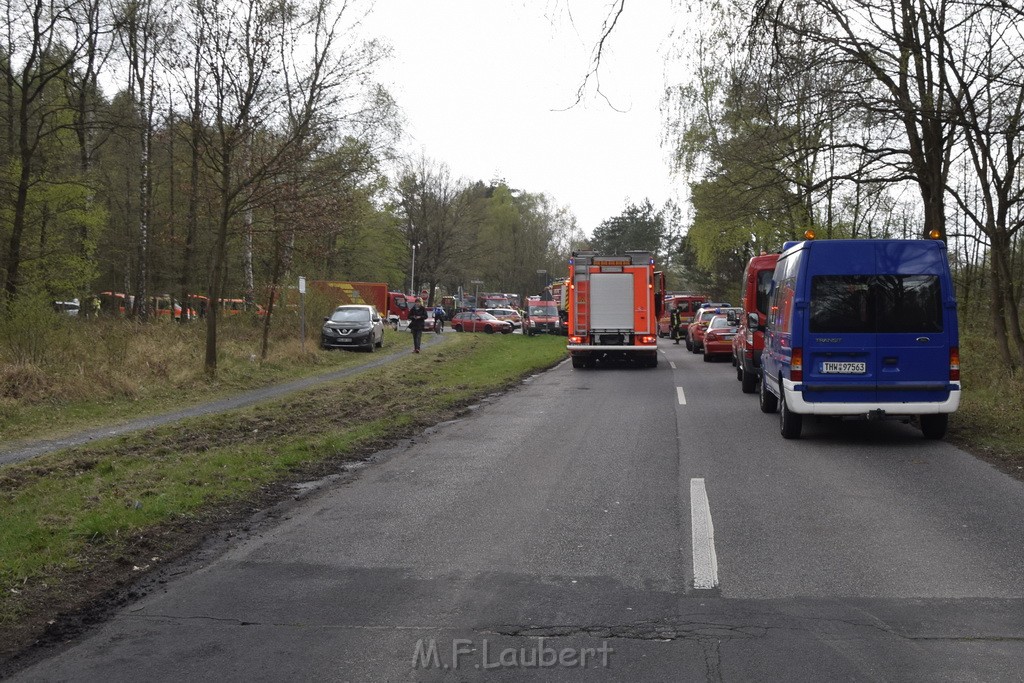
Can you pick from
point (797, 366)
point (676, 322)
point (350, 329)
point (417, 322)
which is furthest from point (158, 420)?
point (676, 322)

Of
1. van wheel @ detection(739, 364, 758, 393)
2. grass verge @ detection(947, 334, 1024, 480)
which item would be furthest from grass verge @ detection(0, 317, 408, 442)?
grass verge @ detection(947, 334, 1024, 480)

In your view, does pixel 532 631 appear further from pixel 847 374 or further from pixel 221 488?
pixel 847 374

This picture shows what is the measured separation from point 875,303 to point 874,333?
0.38 m

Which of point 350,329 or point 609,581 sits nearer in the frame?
point 609,581

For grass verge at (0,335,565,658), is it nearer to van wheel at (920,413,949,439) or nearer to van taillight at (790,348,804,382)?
van taillight at (790,348,804,382)

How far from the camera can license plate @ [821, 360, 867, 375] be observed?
469 inches

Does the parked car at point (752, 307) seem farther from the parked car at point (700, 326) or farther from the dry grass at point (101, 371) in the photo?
the dry grass at point (101, 371)

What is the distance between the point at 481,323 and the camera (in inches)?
2224

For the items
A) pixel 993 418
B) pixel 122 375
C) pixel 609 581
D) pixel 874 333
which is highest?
pixel 874 333

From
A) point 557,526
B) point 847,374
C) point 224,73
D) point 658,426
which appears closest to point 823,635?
point 557,526

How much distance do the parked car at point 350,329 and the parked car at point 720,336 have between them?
12163mm

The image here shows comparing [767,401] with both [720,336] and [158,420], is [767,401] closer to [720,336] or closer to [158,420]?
[158,420]

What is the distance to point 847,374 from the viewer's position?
11.9m

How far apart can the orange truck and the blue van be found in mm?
14656
